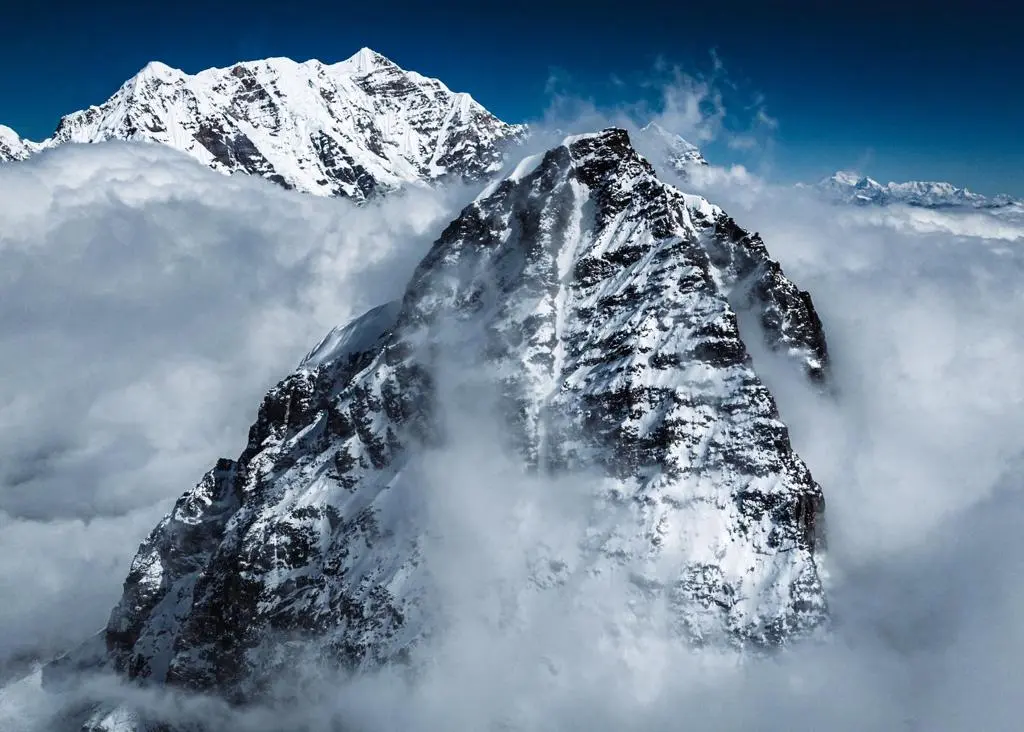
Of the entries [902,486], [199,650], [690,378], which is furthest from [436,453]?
[902,486]

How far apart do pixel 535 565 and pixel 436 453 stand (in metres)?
35.3

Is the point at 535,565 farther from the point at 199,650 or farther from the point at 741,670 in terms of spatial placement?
the point at 199,650

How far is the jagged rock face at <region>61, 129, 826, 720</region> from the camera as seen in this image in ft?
462

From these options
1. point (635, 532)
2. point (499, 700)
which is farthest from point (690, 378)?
point (499, 700)

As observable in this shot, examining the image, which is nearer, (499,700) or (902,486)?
(499,700)

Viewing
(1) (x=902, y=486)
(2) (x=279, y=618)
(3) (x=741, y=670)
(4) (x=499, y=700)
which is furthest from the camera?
(1) (x=902, y=486)

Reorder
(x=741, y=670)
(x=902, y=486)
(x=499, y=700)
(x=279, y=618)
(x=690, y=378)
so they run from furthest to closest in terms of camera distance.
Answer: (x=902, y=486) → (x=279, y=618) → (x=690, y=378) → (x=499, y=700) → (x=741, y=670)

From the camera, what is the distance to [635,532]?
14338 cm

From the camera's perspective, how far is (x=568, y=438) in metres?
159

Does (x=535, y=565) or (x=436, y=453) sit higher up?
(x=436, y=453)

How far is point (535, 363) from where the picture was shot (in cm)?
16800

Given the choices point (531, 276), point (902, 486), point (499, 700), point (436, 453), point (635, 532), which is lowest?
point (499, 700)

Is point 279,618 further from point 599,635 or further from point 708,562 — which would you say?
point 708,562

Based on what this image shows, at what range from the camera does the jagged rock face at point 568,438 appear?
141 m
